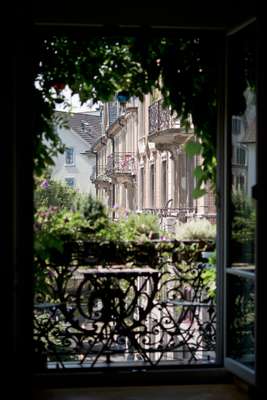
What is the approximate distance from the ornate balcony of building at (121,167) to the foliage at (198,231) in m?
2.64

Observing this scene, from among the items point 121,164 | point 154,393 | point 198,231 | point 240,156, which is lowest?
point 154,393

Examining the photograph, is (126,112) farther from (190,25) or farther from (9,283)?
(9,283)

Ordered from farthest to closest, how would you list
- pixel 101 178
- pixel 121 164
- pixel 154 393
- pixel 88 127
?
1. pixel 121 164
2. pixel 101 178
3. pixel 88 127
4. pixel 154 393

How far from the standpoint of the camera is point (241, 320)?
163 inches

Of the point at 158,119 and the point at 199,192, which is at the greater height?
the point at 158,119

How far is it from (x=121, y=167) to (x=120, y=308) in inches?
158

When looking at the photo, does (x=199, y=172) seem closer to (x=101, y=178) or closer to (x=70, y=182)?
(x=70, y=182)

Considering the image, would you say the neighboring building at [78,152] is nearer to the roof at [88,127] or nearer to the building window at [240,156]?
the roof at [88,127]

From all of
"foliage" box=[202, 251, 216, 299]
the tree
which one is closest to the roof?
the tree

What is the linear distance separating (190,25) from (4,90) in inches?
48.2

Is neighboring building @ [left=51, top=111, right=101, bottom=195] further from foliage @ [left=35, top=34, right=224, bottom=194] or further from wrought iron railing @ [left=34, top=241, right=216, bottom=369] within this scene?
wrought iron railing @ [left=34, top=241, right=216, bottom=369]

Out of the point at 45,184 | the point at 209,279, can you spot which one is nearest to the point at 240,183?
the point at 209,279

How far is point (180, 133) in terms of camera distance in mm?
8242

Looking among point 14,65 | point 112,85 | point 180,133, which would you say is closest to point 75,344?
point 112,85
